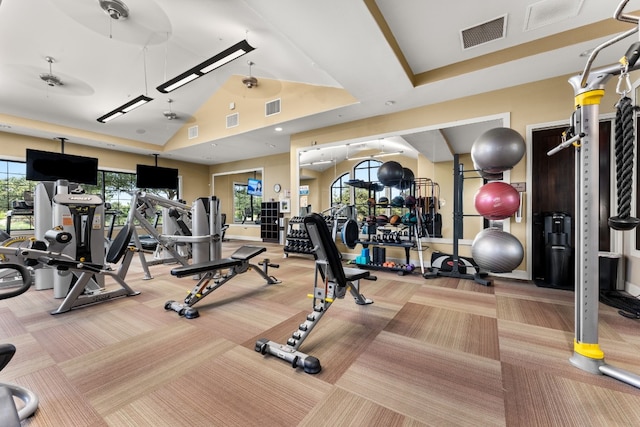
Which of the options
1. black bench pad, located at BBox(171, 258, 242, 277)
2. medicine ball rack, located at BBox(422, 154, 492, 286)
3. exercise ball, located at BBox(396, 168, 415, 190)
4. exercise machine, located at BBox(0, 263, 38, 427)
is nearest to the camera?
exercise machine, located at BBox(0, 263, 38, 427)

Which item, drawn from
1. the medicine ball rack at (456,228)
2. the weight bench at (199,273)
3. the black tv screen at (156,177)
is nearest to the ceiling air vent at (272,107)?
the weight bench at (199,273)

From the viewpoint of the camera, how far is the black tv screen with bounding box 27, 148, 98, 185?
21.3 ft

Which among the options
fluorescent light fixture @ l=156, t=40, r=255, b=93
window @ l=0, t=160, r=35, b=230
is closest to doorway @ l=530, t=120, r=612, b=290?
fluorescent light fixture @ l=156, t=40, r=255, b=93

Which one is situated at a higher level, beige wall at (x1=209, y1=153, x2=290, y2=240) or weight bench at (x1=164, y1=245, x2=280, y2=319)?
beige wall at (x1=209, y1=153, x2=290, y2=240)

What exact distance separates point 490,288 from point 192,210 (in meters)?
4.66

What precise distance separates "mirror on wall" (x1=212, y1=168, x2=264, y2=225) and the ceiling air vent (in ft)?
11.5

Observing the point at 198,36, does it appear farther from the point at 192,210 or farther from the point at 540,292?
the point at 540,292

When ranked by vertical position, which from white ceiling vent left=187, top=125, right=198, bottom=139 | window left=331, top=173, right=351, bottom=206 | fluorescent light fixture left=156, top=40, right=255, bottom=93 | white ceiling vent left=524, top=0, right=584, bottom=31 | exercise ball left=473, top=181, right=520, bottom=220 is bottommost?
exercise ball left=473, top=181, right=520, bottom=220

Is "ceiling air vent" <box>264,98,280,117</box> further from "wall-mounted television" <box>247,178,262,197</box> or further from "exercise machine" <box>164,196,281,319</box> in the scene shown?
"wall-mounted television" <box>247,178,262,197</box>

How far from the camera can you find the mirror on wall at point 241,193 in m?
9.78

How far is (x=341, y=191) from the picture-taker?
6.18m

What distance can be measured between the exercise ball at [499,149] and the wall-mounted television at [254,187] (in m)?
7.49

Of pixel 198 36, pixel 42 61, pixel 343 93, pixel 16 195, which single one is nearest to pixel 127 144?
pixel 16 195

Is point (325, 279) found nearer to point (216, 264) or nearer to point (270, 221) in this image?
point (216, 264)
